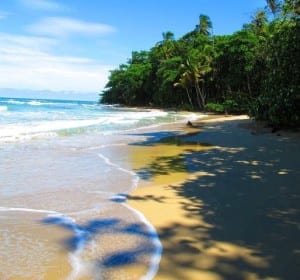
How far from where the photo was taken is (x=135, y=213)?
599cm

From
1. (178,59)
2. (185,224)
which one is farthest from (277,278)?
(178,59)

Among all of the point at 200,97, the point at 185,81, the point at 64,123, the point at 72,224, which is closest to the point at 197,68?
the point at 185,81

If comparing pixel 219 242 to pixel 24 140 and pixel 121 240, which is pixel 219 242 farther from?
pixel 24 140

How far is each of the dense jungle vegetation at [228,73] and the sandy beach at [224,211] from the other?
6.24 metres

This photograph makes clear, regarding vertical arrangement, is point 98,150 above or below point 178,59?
below

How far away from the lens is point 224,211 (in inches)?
237

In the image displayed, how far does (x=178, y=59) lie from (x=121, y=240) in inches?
2064

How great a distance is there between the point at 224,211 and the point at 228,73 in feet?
139

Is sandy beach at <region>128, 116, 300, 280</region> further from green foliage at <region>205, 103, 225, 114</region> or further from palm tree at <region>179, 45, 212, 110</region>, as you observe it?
palm tree at <region>179, 45, 212, 110</region>

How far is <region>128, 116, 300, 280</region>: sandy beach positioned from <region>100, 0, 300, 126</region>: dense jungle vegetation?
6243 mm

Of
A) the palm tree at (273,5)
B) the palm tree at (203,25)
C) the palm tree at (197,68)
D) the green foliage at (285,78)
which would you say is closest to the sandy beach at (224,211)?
the green foliage at (285,78)

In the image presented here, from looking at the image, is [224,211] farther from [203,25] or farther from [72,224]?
[203,25]

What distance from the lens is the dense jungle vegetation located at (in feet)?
55.1

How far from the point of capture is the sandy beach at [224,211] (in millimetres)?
4184
